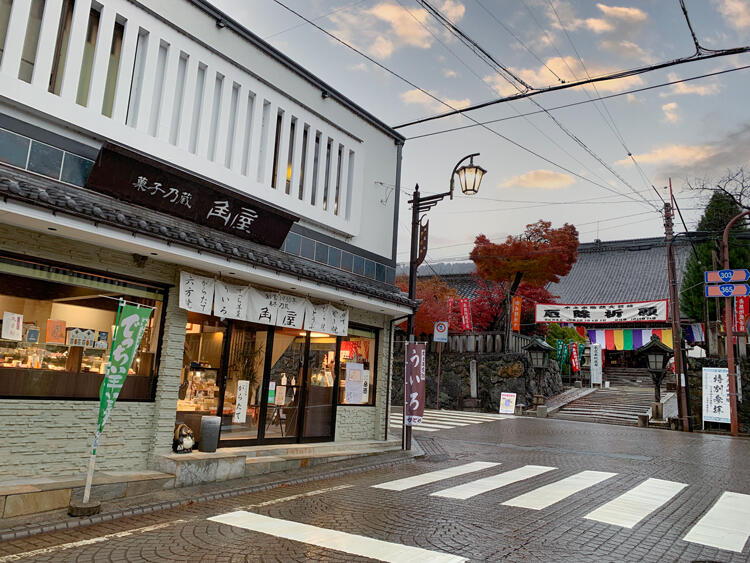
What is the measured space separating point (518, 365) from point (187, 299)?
2166 cm

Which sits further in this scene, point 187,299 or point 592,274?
point 592,274

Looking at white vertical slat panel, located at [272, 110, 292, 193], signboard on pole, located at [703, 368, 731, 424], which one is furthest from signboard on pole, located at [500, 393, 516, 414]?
white vertical slat panel, located at [272, 110, 292, 193]

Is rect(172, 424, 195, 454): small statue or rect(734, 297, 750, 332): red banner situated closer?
rect(172, 424, 195, 454): small statue

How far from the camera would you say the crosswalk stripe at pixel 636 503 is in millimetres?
7266

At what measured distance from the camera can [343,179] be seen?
565 inches

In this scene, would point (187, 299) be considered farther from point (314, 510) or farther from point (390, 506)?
point (390, 506)

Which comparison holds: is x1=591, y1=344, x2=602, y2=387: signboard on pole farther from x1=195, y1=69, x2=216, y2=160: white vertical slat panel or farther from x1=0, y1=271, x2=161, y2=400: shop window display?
x1=0, y1=271, x2=161, y2=400: shop window display

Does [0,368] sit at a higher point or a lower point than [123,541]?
higher

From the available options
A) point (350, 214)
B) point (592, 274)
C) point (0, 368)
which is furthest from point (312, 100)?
point (592, 274)

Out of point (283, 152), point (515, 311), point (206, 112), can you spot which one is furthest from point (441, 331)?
point (206, 112)

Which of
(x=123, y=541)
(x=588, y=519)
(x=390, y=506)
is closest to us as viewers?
(x=123, y=541)

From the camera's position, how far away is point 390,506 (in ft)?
25.7

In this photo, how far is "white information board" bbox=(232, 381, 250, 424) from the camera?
434 inches

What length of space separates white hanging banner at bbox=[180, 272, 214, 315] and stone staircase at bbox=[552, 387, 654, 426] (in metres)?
20.5
